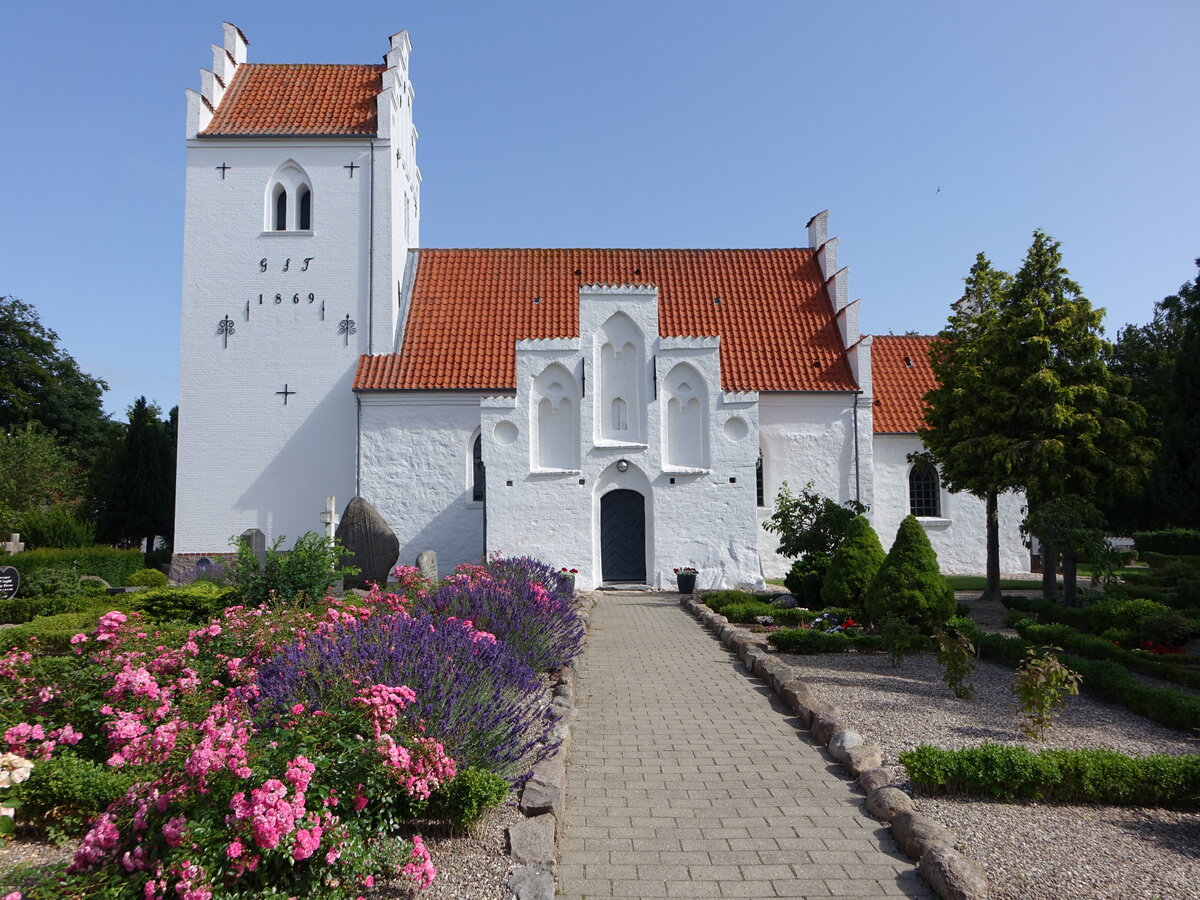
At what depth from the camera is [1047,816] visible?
17.4 feet

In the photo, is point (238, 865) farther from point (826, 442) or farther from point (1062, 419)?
point (826, 442)

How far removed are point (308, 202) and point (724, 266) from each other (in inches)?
494

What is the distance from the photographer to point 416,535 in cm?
2192

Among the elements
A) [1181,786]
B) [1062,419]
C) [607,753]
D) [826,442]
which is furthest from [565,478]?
[1181,786]

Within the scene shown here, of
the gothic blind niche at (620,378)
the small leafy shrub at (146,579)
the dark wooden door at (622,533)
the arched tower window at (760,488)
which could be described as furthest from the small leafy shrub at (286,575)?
the arched tower window at (760,488)

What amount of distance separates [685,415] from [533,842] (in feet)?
57.7

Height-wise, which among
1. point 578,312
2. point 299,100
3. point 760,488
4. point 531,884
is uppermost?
point 299,100

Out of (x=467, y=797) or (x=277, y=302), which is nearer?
(x=467, y=797)

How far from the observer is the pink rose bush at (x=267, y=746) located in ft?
11.6

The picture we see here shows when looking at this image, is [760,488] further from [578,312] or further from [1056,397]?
[1056,397]

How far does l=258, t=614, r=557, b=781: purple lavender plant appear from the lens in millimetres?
4953

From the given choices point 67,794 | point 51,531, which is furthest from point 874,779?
point 51,531

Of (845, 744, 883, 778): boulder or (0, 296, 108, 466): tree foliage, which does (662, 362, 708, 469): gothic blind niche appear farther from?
(0, 296, 108, 466): tree foliage

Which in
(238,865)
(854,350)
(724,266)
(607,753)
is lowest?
(607,753)
